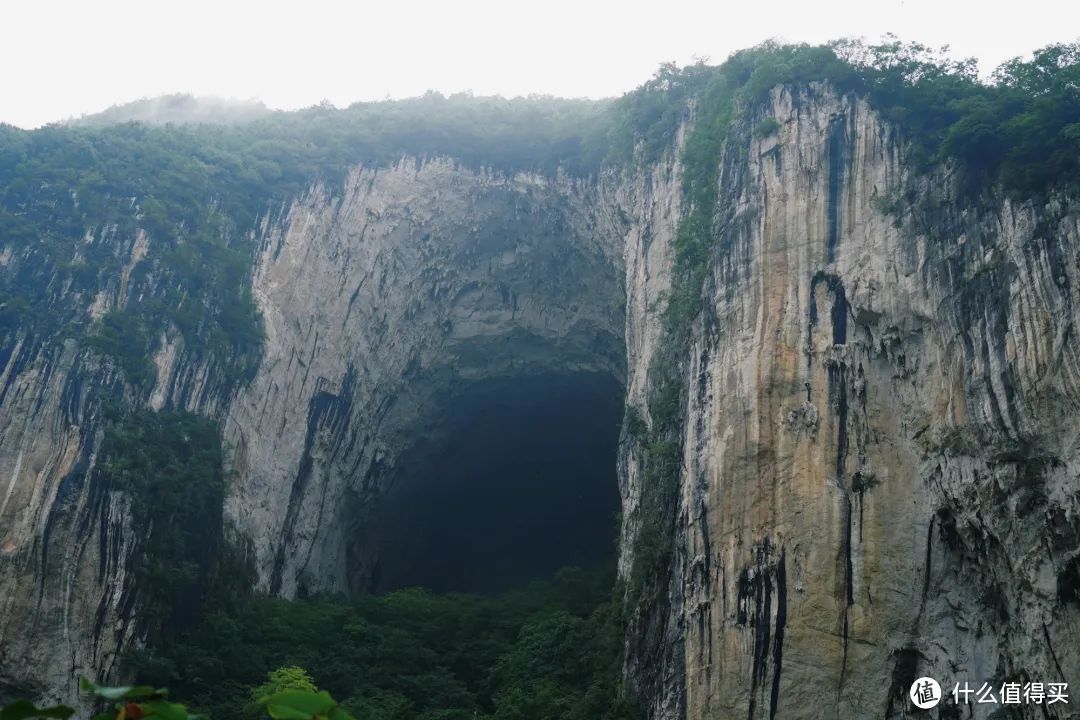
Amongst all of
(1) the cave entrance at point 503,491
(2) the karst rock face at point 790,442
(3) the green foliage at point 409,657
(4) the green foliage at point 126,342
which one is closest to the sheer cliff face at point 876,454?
(2) the karst rock face at point 790,442

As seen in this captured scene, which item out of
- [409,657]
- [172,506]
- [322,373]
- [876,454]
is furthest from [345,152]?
[876,454]

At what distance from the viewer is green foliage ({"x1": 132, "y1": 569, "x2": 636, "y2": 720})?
13672mm

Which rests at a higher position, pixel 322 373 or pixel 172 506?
pixel 322 373

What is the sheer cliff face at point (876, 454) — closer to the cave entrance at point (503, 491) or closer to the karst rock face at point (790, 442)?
the karst rock face at point (790, 442)

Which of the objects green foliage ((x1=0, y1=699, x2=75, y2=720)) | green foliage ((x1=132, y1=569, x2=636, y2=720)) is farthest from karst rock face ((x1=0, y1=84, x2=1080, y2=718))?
green foliage ((x1=0, y1=699, x2=75, y2=720))

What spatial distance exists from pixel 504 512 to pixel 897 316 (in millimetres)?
13875

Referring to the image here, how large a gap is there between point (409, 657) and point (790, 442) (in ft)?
22.8

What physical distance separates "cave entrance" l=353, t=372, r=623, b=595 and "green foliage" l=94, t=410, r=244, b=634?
5.78 m

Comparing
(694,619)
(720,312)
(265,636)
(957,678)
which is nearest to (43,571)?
(265,636)

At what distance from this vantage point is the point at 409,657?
15.9 meters

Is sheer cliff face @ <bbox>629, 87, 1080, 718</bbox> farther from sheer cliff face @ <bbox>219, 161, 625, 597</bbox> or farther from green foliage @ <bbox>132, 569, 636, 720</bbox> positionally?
sheer cliff face @ <bbox>219, 161, 625, 597</bbox>

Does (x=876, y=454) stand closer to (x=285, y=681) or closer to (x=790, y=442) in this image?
(x=790, y=442)

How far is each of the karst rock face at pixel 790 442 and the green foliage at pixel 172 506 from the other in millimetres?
294

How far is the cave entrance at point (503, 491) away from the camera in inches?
870
